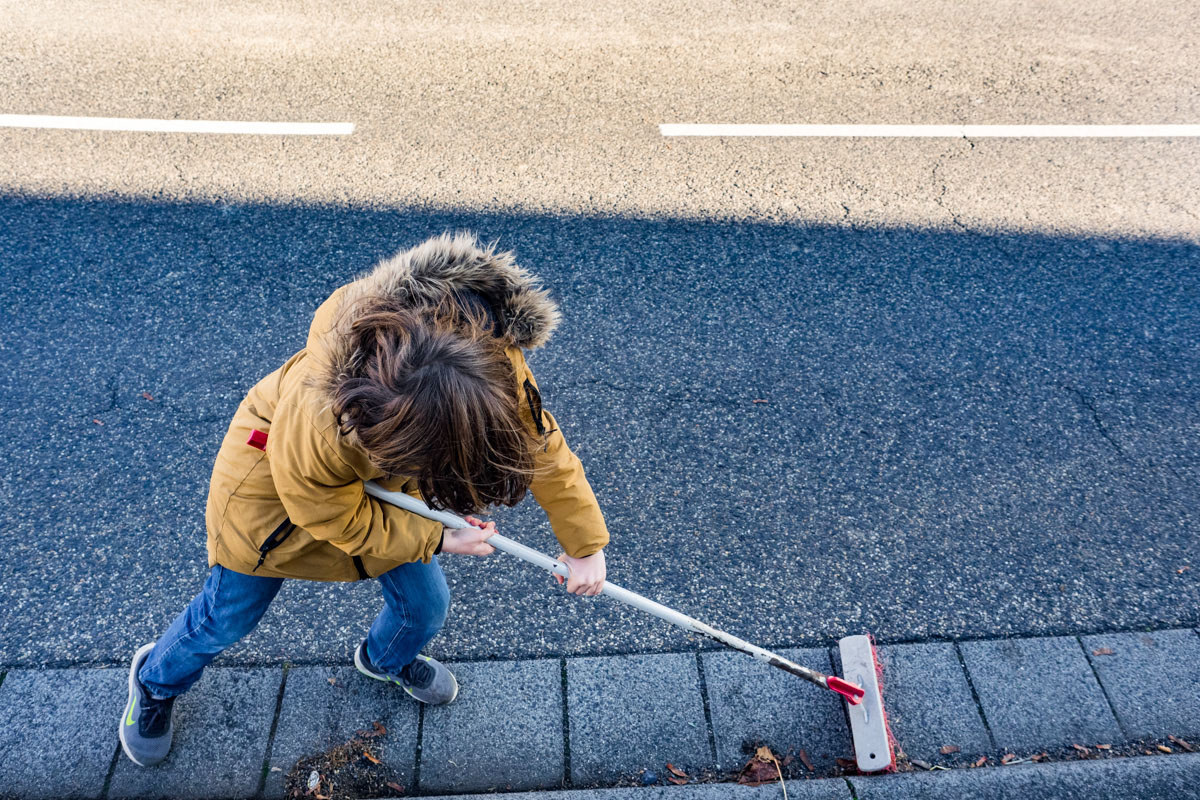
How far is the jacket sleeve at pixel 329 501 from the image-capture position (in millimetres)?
1705

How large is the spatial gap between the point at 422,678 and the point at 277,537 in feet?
2.57

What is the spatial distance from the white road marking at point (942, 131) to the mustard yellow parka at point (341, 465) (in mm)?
3383

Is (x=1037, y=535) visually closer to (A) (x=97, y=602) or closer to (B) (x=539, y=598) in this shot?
(B) (x=539, y=598)

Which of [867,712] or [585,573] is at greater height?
[585,573]

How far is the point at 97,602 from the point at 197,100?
3292 millimetres

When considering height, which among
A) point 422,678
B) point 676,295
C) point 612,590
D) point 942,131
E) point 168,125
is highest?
point 168,125

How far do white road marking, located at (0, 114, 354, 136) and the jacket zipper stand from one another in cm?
Result: 337

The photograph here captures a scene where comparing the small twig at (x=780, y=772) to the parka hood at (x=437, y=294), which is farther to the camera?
the small twig at (x=780, y=772)

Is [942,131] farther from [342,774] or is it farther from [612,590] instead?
[342,774]

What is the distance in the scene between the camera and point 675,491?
10.5 feet

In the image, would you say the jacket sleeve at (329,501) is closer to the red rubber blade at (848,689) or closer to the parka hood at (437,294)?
the parka hood at (437,294)

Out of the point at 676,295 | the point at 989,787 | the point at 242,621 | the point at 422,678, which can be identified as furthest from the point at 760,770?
the point at 676,295

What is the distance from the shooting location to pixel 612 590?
2301mm

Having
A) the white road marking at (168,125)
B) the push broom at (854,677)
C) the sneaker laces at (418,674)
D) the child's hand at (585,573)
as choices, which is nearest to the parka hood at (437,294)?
the child's hand at (585,573)
